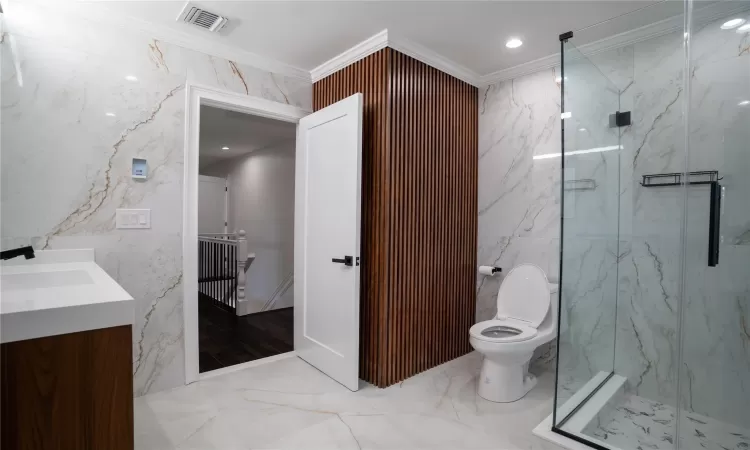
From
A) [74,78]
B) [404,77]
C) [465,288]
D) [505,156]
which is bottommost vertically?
[465,288]

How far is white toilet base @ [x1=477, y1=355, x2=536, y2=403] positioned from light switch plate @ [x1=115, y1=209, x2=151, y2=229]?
230 centimetres

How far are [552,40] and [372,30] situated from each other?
1.21 metres

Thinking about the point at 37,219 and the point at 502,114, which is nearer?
the point at 37,219

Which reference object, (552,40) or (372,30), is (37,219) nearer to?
(372,30)

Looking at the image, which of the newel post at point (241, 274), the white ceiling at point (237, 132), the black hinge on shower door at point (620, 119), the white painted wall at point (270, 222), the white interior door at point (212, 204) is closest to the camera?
the black hinge on shower door at point (620, 119)

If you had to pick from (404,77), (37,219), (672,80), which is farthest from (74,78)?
(672,80)

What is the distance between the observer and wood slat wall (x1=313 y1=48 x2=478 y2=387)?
8.20 ft

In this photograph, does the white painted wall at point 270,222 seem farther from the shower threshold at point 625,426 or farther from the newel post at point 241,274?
the shower threshold at point 625,426

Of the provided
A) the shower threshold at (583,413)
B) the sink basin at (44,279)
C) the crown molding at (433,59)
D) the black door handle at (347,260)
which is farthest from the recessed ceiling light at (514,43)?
the sink basin at (44,279)

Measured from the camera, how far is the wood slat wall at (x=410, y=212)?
2.50m

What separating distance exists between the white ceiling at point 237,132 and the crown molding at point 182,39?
3.60ft

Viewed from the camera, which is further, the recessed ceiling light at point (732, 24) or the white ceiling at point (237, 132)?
the white ceiling at point (237, 132)

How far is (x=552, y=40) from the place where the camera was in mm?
2510

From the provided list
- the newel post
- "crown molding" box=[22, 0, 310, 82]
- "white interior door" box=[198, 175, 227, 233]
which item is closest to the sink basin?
"crown molding" box=[22, 0, 310, 82]
